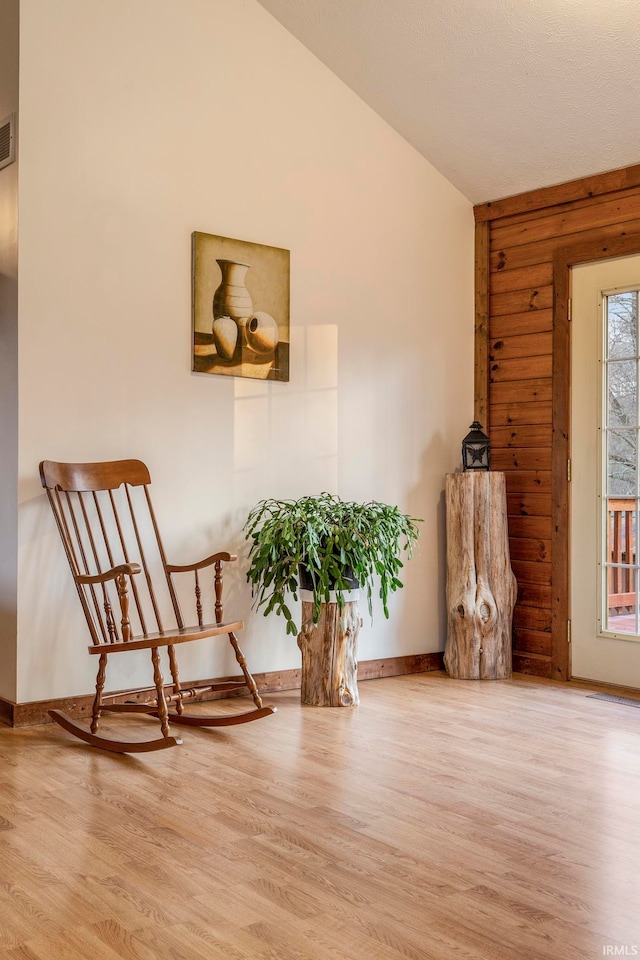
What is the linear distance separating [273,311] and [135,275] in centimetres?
69

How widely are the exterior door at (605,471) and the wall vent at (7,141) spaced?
104 inches

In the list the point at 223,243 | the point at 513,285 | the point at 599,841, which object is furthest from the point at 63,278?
the point at 599,841

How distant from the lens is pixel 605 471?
4.41 metres

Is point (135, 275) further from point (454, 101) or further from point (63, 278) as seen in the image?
point (454, 101)

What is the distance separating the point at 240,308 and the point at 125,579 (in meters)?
1.47

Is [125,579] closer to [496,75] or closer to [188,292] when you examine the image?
[188,292]

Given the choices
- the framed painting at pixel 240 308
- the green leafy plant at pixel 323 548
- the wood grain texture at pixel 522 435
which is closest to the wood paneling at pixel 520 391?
the wood grain texture at pixel 522 435

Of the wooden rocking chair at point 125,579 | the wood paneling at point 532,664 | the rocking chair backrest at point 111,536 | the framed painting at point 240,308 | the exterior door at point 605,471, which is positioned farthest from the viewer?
the wood paneling at point 532,664

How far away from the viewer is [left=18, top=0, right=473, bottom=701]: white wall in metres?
3.65

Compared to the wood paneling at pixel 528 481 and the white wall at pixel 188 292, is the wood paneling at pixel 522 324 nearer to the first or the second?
the white wall at pixel 188 292

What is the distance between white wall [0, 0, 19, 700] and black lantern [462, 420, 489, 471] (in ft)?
7.43

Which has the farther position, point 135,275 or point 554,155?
point 554,155

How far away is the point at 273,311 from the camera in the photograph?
4270mm

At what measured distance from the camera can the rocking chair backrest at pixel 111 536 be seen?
3.53 m
